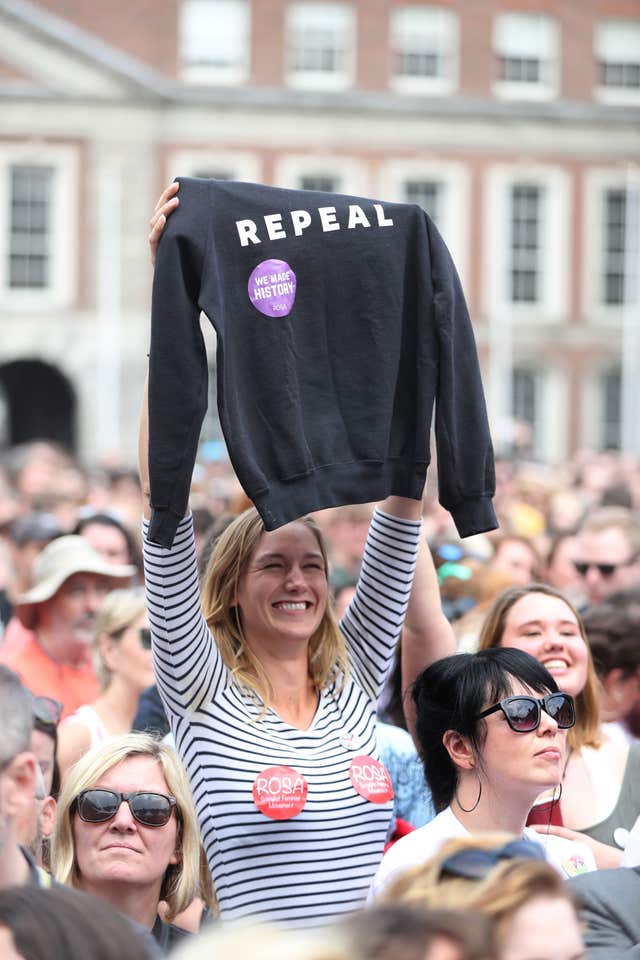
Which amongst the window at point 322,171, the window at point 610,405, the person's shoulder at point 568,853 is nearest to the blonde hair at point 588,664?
the person's shoulder at point 568,853

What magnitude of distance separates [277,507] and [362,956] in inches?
65.2

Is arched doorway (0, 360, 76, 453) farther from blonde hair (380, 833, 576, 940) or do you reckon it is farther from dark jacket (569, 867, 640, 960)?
blonde hair (380, 833, 576, 940)

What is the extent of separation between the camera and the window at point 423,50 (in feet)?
Answer: 117

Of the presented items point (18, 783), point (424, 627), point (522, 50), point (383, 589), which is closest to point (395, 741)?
point (424, 627)

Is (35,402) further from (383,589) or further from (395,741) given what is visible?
(383,589)

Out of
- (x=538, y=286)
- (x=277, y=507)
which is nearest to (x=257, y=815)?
(x=277, y=507)

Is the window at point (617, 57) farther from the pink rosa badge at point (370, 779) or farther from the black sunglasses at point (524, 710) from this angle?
the pink rosa badge at point (370, 779)

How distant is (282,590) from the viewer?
3676 millimetres

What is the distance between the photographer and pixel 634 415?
34094 mm

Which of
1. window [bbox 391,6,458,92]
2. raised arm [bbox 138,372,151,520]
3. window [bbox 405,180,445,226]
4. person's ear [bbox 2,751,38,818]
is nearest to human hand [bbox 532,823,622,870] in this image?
raised arm [bbox 138,372,151,520]

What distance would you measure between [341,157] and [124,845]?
31930 mm

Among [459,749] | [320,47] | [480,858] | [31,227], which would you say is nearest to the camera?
[480,858]

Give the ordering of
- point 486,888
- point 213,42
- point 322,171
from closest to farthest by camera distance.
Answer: point 486,888, point 322,171, point 213,42

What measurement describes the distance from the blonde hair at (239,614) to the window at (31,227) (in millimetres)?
30961
